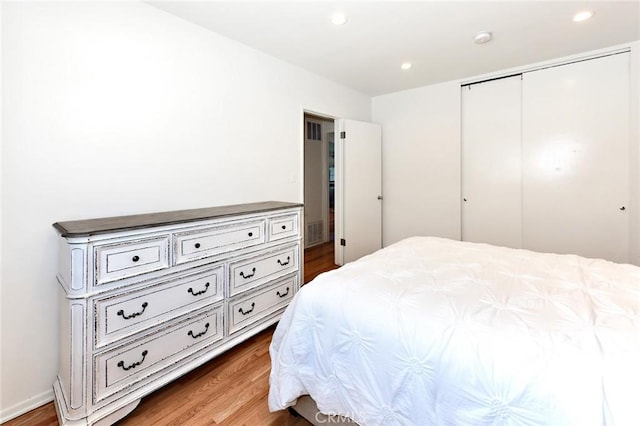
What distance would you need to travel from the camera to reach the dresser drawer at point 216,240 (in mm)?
1715

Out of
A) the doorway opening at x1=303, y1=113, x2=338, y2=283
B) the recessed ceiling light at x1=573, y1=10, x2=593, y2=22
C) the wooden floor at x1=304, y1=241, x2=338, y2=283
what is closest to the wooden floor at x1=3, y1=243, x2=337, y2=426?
the wooden floor at x1=304, y1=241, x2=338, y2=283

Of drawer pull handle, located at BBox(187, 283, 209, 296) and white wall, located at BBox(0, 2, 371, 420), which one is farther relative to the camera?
drawer pull handle, located at BBox(187, 283, 209, 296)

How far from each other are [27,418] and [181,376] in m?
0.75

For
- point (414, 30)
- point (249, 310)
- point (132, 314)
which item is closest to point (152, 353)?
point (132, 314)

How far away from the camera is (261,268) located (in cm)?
220

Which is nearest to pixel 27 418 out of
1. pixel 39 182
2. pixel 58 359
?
pixel 58 359

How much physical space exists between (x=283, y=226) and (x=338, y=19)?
1.64 metres

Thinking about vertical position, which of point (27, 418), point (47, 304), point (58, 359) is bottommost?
point (27, 418)

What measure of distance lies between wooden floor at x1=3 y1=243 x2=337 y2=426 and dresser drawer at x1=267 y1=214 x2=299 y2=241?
870mm

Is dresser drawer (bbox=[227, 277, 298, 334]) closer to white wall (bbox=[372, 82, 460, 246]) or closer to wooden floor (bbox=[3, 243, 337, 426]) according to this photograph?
wooden floor (bbox=[3, 243, 337, 426])

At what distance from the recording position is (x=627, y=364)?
83cm

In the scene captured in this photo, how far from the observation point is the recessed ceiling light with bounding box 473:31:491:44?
2.45m

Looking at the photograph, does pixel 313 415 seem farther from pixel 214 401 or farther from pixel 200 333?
pixel 200 333

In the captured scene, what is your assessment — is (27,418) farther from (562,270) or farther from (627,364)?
(562,270)
